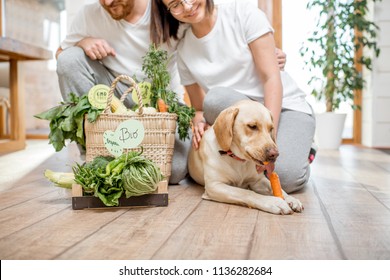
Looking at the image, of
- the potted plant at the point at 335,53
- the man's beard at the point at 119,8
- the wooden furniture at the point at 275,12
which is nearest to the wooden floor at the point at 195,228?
the man's beard at the point at 119,8

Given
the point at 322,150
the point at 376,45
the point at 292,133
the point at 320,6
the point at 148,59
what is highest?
the point at 320,6

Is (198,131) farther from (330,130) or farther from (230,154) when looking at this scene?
(330,130)

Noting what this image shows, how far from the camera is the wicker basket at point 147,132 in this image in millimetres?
1721

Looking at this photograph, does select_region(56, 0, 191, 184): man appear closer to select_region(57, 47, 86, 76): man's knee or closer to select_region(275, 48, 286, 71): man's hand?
select_region(57, 47, 86, 76): man's knee

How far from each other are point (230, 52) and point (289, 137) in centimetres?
46

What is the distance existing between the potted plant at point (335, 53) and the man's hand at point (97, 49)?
103 inches

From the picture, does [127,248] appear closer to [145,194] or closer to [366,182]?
[145,194]

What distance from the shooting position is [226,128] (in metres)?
1.54

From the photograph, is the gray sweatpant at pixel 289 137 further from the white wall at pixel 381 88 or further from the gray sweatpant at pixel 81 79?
the white wall at pixel 381 88

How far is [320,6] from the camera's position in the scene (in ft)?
13.8

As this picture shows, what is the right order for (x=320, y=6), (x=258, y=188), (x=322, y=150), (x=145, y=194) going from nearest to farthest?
1. (x=145, y=194)
2. (x=258, y=188)
3. (x=322, y=150)
4. (x=320, y=6)

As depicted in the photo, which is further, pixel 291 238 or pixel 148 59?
pixel 148 59
